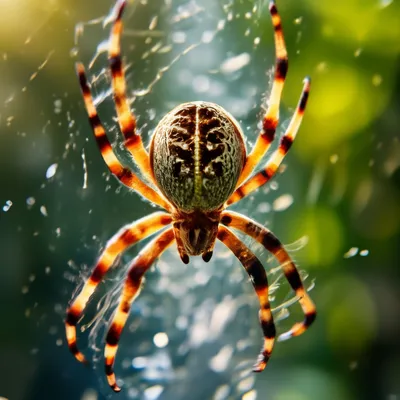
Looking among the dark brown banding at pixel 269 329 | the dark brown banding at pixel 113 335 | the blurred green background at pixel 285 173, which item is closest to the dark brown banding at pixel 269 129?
the dark brown banding at pixel 269 329

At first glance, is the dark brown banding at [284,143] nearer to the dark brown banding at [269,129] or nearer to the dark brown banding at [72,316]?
the dark brown banding at [269,129]

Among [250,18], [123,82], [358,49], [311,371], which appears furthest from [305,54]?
[123,82]

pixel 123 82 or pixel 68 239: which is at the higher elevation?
pixel 123 82

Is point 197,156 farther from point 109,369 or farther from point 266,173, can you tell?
point 109,369

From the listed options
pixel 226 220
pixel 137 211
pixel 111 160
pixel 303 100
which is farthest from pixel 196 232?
pixel 137 211

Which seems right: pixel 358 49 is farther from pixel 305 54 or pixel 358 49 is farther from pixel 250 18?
pixel 250 18

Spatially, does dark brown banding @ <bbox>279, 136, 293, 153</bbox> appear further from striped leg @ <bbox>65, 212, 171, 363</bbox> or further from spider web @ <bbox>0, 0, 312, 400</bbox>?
spider web @ <bbox>0, 0, 312, 400</bbox>

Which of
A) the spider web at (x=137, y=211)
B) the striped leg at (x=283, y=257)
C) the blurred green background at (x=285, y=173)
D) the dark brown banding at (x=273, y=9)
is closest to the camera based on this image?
the dark brown banding at (x=273, y=9)
